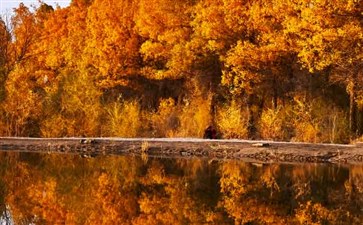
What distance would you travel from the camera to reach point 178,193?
16.8 meters

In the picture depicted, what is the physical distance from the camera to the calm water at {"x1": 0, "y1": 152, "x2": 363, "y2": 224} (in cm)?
1333

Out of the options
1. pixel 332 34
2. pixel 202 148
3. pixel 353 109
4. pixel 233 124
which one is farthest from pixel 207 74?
pixel 332 34

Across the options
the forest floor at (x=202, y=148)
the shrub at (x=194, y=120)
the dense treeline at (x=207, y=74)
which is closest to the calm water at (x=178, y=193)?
the forest floor at (x=202, y=148)

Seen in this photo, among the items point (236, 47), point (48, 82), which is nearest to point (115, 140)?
point (236, 47)

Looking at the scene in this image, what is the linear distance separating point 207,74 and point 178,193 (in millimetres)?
17237

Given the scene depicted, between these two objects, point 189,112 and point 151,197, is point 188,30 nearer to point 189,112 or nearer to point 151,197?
point 189,112

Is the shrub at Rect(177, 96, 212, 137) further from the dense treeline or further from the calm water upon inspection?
the calm water

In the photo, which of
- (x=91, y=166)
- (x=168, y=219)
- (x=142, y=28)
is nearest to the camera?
(x=168, y=219)

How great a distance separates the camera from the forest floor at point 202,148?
77.7ft

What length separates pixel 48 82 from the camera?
46.7 m

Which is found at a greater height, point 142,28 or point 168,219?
point 142,28

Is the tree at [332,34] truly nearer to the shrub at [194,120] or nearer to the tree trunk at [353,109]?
the tree trunk at [353,109]

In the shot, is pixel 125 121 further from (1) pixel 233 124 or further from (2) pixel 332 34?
(2) pixel 332 34

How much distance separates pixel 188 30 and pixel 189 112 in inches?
168
